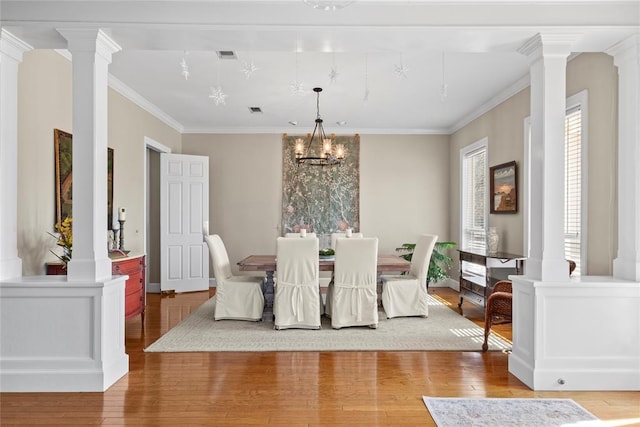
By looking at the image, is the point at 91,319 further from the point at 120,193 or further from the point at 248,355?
the point at 120,193

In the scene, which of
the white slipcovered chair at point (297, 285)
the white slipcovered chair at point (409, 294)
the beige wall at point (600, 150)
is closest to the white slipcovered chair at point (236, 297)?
the white slipcovered chair at point (297, 285)

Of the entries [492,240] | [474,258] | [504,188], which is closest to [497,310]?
[474,258]

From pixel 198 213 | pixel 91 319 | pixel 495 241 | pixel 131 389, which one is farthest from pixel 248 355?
pixel 198 213

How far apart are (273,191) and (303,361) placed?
4.72 meters

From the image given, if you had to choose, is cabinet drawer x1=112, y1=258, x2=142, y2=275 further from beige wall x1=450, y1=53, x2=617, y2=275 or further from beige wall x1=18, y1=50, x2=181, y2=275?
beige wall x1=450, y1=53, x2=617, y2=275

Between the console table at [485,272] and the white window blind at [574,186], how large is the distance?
0.54 m

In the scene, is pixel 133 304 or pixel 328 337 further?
pixel 133 304

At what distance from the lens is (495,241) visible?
5.78 metres

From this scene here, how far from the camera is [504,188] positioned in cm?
591

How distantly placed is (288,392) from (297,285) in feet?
5.80

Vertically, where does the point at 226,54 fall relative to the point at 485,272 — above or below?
above

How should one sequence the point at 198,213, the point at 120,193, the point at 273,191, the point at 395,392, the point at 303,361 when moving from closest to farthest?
the point at 395,392 → the point at 303,361 → the point at 120,193 → the point at 198,213 → the point at 273,191

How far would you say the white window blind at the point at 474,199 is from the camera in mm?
6828

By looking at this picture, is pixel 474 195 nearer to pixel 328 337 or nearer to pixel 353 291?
pixel 353 291
